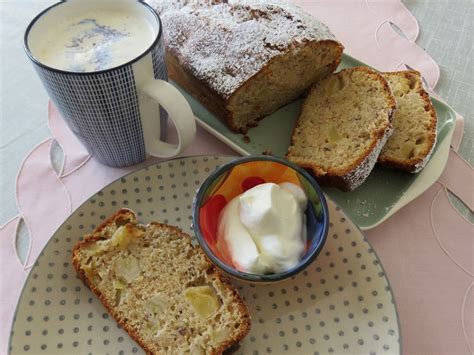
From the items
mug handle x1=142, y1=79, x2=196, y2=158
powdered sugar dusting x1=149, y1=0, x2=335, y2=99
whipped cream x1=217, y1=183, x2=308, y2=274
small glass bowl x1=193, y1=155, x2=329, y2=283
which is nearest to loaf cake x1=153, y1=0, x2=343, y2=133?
powdered sugar dusting x1=149, y1=0, x2=335, y2=99

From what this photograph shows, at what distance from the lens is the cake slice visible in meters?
1.35

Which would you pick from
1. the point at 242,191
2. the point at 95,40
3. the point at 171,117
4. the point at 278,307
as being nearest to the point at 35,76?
the point at 95,40

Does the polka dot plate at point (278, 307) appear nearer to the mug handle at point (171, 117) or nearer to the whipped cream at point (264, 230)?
the whipped cream at point (264, 230)

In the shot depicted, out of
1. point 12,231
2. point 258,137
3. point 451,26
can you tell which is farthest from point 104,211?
point 451,26

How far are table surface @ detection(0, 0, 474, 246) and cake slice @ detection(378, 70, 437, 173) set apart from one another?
0.57 feet

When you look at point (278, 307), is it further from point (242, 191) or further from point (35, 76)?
point (35, 76)

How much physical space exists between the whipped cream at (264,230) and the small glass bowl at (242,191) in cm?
2

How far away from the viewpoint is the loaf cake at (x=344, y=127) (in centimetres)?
133

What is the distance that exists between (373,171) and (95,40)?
0.83 m

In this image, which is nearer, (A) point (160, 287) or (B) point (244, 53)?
(A) point (160, 287)

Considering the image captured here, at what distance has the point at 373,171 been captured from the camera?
1.40 m

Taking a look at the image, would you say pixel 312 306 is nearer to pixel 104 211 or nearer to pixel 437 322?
pixel 437 322

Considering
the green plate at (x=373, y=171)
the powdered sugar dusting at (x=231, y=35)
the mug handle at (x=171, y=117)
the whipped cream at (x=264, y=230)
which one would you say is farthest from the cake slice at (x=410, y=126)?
the mug handle at (x=171, y=117)

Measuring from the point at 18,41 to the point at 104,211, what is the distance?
949 millimetres
